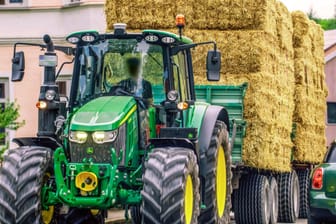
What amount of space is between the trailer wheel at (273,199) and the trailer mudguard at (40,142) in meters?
7.67

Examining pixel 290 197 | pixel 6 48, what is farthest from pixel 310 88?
pixel 6 48

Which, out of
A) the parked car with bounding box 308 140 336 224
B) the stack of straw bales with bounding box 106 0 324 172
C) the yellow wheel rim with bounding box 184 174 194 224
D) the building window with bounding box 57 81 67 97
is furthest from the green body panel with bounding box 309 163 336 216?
the building window with bounding box 57 81 67 97

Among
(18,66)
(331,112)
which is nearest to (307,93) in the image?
(18,66)

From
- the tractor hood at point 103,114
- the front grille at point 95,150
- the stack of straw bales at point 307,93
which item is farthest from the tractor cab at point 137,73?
the stack of straw bales at point 307,93

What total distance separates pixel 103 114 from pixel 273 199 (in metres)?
8.29

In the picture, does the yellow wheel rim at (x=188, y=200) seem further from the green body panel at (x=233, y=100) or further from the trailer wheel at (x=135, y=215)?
the green body panel at (x=233, y=100)

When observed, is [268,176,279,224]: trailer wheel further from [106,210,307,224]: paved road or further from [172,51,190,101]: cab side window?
[172,51,190,101]: cab side window

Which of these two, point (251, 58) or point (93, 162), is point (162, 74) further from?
point (251, 58)

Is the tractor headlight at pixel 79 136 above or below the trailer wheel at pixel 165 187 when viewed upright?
above

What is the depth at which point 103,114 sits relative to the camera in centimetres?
1383

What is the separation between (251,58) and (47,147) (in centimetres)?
597

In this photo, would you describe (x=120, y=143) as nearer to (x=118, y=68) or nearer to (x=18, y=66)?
(x=118, y=68)

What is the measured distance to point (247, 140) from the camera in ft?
63.5

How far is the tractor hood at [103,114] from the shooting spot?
13680 mm
